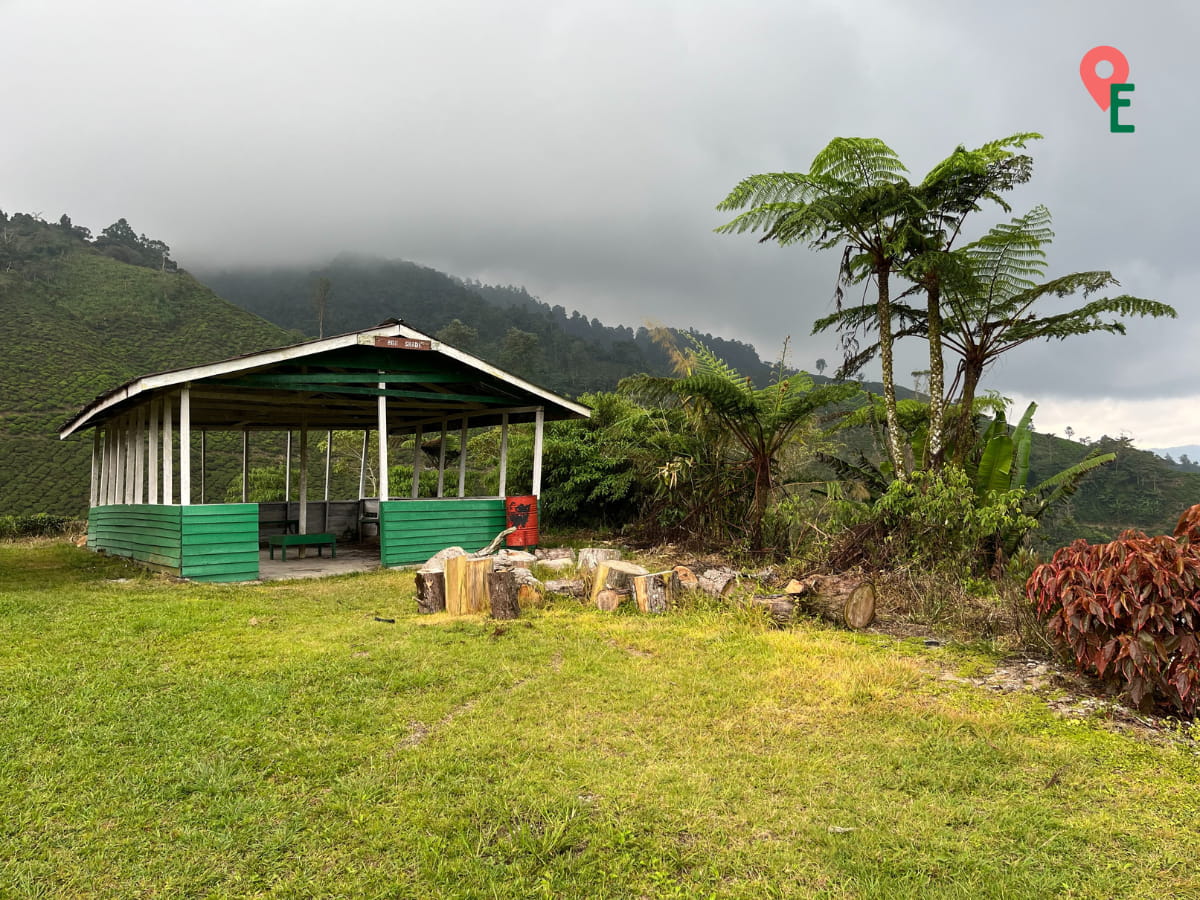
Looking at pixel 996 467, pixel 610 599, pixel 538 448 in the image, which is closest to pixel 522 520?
pixel 538 448

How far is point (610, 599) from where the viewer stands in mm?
7016

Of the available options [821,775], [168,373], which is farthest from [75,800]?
[168,373]

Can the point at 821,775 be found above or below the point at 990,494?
below

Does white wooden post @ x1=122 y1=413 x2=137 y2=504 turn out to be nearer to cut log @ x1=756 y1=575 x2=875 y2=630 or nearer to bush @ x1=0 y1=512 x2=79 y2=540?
bush @ x1=0 y1=512 x2=79 y2=540

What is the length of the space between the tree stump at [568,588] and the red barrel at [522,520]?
380 centimetres

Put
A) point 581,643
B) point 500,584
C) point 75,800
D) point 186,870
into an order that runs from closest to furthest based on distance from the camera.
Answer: point 186,870, point 75,800, point 581,643, point 500,584

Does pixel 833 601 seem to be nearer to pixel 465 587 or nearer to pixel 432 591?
pixel 465 587

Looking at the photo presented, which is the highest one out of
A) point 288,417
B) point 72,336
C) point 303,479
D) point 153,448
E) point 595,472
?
point 72,336

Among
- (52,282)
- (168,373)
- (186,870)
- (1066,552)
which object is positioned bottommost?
(186,870)

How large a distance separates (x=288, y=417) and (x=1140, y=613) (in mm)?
14434

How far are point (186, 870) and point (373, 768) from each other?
0.89 metres

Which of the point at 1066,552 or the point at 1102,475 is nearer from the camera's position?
the point at 1066,552

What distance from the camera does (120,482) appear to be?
12383mm

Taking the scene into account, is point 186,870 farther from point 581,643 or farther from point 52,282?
point 52,282
